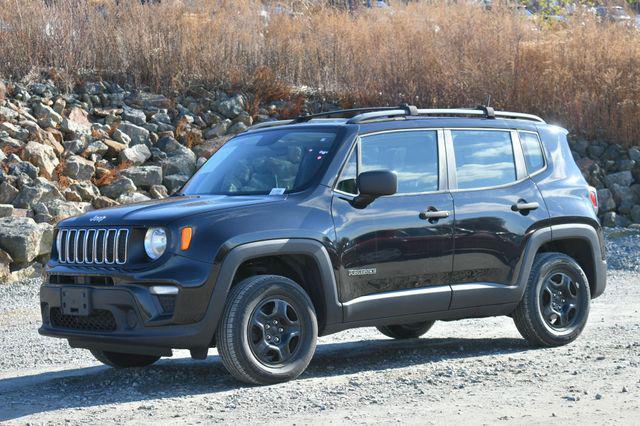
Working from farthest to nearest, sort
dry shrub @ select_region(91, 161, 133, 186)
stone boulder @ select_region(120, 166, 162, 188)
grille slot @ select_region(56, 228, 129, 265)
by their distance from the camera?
Answer: stone boulder @ select_region(120, 166, 162, 188), dry shrub @ select_region(91, 161, 133, 186), grille slot @ select_region(56, 228, 129, 265)

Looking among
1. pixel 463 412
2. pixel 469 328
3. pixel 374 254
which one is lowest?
pixel 469 328

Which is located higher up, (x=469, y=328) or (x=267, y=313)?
(x=267, y=313)

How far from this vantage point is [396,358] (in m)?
8.90

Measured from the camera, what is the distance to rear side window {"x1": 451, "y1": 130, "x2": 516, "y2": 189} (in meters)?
8.80

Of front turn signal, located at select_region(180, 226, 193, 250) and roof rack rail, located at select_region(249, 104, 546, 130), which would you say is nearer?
front turn signal, located at select_region(180, 226, 193, 250)

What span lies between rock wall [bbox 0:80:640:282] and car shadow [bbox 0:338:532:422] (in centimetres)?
664

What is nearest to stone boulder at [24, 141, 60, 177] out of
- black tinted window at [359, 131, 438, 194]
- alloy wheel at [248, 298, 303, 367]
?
black tinted window at [359, 131, 438, 194]

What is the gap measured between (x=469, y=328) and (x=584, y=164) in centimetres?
1201

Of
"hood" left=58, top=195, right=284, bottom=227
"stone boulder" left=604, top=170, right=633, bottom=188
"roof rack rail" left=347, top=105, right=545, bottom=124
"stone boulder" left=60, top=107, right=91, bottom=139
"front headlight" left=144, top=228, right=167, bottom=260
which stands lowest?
"stone boulder" left=604, top=170, right=633, bottom=188

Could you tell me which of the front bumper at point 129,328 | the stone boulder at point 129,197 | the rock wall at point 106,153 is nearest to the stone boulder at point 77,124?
the rock wall at point 106,153

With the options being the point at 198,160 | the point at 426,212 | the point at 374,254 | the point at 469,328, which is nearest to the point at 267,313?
the point at 374,254

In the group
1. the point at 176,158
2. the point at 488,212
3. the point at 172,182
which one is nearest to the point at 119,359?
the point at 488,212

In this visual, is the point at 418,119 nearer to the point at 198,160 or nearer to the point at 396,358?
the point at 396,358

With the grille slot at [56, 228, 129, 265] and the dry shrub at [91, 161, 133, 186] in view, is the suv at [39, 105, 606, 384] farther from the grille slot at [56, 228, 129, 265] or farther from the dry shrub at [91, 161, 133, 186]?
the dry shrub at [91, 161, 133, 186]
